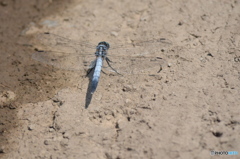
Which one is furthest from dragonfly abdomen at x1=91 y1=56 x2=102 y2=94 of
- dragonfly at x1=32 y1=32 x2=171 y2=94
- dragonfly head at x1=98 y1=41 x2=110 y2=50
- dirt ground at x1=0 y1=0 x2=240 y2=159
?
dragonfly head at x1=98 y1=41 x2=110 y2=50

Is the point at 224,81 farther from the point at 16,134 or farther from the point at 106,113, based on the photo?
the point at 16,134

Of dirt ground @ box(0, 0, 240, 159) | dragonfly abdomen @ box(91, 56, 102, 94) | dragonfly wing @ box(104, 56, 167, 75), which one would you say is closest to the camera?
dirt ground @ box(0, 0, 240, 159)

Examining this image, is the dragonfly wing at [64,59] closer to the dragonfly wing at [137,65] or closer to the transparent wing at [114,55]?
the transparent wing at [114,55]

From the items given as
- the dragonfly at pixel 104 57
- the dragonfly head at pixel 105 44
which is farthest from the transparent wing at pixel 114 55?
the dragonfly head at pixel 105 44

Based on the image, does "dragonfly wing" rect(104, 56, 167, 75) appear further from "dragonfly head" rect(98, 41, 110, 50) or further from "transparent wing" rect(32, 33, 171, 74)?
"dragonfly head" rect(98, 41, 110, 50)

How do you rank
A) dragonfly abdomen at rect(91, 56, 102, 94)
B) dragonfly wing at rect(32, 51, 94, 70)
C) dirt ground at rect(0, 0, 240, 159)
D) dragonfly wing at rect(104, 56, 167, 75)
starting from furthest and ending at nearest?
1. dragonfly wing at rect(32, 51, 94, 70)
2. dragonfly wing at rect(104, 56, 167, 75)
3. dragonfly abdomen at rect(91, 56, 102, 94)
4. dirt ground at rect(0, 0, 240, 159)

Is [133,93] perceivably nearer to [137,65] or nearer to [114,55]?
[137,65]

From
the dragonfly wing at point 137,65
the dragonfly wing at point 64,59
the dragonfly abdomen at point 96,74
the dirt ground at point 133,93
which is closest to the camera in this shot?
the dirt ground at point 133,93

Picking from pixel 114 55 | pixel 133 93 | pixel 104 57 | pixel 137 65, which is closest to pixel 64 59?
pixel 104 57

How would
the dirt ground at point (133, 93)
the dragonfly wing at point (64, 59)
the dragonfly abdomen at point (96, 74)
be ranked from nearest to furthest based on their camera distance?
1. the dirt ground at point (133, 93)
2. the dragonfly abdomen at point (96, 74)
3. the dragonfly wing at point (64, 59)
